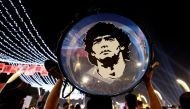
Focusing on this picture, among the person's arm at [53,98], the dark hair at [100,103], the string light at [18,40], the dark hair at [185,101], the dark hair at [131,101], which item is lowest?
the dark hair at [100,103]

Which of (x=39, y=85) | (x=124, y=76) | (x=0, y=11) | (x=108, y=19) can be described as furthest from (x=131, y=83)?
(x=39, y=85)

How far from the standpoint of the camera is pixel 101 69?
5.86 ft

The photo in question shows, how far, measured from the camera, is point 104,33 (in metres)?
1.79

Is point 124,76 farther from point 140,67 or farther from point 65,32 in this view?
point 65,32

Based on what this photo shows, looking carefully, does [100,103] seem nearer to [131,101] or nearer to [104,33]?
[104,33]

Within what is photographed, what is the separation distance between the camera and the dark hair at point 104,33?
1787 millimetres

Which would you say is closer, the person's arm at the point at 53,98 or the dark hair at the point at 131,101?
the person's arm at the point at 53,98

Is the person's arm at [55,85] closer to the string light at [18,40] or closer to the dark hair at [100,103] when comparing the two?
the dark hair at [100,103]

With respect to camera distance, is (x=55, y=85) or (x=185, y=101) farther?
(x=185, y=101)

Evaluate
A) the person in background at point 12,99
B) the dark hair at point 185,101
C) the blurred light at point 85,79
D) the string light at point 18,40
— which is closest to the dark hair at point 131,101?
the dark hair at point 185,101

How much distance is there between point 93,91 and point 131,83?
0.27 meters

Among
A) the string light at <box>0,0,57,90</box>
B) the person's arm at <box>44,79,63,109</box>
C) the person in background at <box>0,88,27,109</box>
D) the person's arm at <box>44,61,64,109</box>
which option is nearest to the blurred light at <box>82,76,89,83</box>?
the person's arm at <box>44,61,64,109</box>

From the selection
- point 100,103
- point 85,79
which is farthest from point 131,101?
point 85,79

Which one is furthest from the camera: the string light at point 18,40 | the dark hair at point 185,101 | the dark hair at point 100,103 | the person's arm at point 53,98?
the string light at point 18,40
